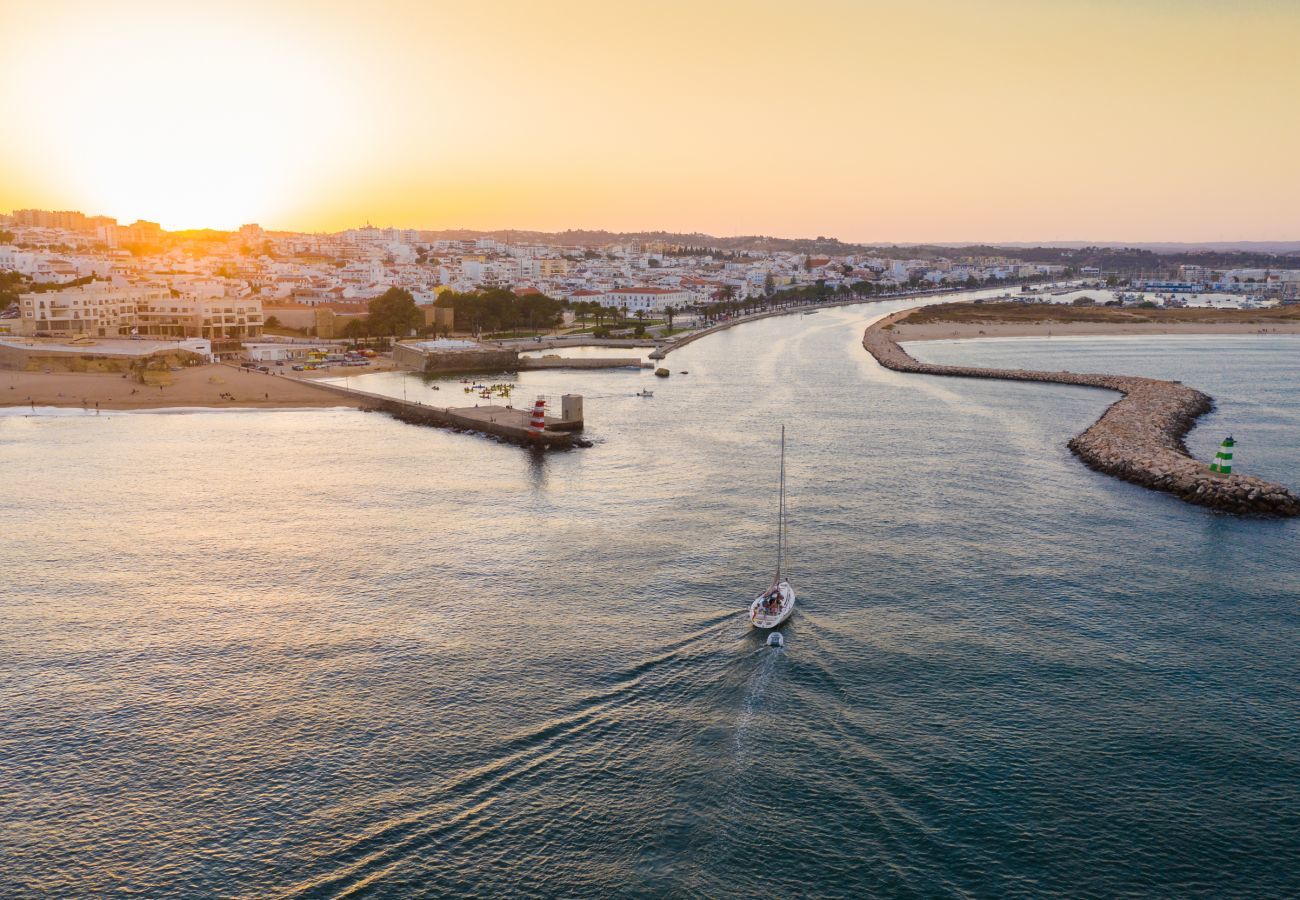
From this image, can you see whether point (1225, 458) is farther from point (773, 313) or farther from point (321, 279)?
point (321, 279)

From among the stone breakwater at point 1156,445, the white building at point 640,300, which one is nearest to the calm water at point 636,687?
the stone breakwater at point 1156,445

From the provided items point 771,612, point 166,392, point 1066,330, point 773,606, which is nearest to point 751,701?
point 771,612

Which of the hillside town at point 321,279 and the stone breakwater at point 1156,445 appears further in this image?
the hillside town at point 321,279

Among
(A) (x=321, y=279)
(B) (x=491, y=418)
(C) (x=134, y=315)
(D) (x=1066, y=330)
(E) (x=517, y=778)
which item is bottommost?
(E) (x=517, y=778)

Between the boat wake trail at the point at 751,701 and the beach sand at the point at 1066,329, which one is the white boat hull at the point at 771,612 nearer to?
the boat wake trail at the point at 751,701

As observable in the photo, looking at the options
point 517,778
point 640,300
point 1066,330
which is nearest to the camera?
point 517,778

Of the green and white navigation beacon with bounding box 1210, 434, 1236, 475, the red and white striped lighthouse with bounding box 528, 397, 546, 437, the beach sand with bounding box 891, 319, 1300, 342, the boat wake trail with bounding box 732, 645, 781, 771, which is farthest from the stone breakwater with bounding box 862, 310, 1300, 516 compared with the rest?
the beach sand with bounding box 891, 319, 1300, 342

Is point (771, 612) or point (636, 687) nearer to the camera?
point (636, 687)

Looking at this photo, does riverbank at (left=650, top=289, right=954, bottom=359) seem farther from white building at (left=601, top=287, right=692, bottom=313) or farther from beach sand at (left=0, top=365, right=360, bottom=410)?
beach sand at (left=0, top=365, right=360, bottom=410)
